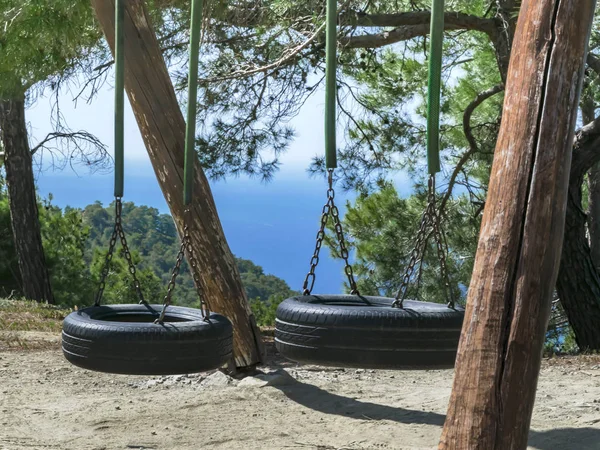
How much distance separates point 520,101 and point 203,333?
1.25 m

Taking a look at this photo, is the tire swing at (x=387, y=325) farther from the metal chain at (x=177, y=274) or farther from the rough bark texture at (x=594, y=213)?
the rough bark texture at (x=594, y=213)

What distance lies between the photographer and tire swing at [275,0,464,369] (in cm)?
250

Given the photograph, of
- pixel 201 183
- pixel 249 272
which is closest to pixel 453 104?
pixel 201 183

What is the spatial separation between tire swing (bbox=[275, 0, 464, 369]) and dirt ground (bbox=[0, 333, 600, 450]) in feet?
4.97

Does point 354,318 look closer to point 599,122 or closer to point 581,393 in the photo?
point 581,393

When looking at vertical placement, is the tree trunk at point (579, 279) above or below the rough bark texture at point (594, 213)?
below

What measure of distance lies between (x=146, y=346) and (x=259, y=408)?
2136mm

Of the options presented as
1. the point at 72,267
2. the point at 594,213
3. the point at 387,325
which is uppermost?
the point at 594,213

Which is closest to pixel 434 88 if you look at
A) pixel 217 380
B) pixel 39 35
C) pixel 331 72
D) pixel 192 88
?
pixel 331 72

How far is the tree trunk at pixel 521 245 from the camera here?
2.53 m

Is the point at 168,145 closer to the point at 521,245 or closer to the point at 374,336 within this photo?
the point at 374,336

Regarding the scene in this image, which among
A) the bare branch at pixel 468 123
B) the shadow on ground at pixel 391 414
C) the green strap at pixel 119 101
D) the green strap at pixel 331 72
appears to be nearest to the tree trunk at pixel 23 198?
the bare branch at pixel 468 123

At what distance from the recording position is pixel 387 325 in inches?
98.3

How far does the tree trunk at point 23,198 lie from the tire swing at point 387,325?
773 cm
